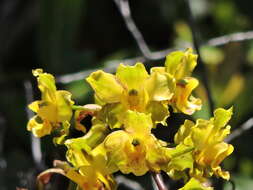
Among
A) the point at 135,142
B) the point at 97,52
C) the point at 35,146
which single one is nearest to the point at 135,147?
the point at 135,142

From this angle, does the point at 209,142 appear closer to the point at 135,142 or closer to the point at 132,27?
the point at 135,142

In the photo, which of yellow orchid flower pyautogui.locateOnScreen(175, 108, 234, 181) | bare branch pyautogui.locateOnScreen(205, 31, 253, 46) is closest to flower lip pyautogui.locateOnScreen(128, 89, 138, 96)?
yellow orchid flower pyautogui.locateOnScreen(175, 108, 234, 181)

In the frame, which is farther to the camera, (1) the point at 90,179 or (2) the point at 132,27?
(2) the point at 132,27

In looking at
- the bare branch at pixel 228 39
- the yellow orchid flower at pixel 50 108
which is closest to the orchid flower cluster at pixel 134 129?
the yellow orchid flower at pixel 50 108

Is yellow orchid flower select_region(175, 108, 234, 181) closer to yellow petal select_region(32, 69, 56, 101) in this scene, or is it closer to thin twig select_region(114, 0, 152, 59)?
yellow petal select_region(32, 69, 56, 101)

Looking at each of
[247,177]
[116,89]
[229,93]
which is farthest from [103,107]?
[229,93]

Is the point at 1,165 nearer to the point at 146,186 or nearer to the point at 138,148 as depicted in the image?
the point at 146,186

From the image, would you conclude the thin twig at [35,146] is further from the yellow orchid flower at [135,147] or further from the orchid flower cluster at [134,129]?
the yellow orchid flower at [135,147]
